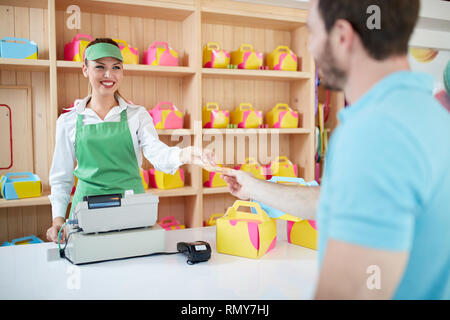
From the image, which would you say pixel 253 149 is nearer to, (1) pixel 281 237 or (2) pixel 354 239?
(1) pixel 281 237

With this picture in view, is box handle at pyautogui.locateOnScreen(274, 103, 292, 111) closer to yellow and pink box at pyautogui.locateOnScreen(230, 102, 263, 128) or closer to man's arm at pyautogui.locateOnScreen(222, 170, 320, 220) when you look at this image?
yellow and pink box at pyautogui.locateOnScreen(230, 102, 263, 128)

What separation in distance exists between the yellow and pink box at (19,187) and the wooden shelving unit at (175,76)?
0.06 meters

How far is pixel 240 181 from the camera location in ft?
5.01

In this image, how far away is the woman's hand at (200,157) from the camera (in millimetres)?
1752

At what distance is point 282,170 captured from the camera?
3.82m

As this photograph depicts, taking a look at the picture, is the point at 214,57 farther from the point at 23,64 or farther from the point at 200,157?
the point at 200,157

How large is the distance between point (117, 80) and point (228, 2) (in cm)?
173

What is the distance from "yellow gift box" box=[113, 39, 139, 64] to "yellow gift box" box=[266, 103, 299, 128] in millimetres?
1414

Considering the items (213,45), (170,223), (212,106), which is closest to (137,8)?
(213,45)

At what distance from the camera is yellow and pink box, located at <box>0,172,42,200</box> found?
9.63 feet

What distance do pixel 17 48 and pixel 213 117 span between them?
1620 millimetres

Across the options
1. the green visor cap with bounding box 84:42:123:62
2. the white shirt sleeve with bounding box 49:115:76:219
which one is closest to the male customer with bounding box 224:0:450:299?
the green visor cap with bounding box 84:42:123:62

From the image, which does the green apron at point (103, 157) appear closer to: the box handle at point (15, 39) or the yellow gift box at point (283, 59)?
the box handle at point (15, 39)
